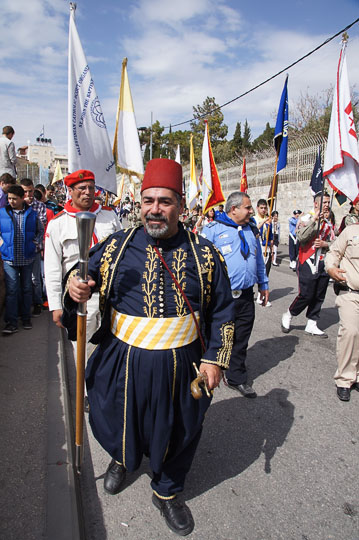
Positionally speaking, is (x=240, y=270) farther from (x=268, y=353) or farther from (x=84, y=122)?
(x=84, y=122)

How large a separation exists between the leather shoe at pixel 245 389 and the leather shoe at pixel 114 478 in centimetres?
169

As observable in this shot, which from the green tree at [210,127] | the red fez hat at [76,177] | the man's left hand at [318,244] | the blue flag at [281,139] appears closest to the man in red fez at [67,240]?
the red fez hat at [76,177]

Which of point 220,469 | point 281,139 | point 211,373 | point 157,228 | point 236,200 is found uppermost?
point 281,139

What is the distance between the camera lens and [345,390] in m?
3.94

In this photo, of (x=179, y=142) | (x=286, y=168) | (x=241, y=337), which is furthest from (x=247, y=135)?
(x=241, y=337)

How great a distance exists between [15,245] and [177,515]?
4.01 m

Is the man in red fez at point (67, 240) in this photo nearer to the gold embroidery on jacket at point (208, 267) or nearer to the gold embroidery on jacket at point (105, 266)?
→ the gold embroidery on jacket at point (105, 266)

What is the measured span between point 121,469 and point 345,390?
2517 millimetres

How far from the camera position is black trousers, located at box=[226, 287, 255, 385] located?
4.00 metres

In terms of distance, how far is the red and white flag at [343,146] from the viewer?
538 centimetres

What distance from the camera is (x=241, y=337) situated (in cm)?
407

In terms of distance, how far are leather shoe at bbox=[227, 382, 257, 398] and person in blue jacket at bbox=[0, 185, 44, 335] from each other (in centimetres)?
308

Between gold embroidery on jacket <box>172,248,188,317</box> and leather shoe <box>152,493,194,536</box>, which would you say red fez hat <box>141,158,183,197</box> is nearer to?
gold embroidery on jacket <box>172,248,188,317</box>

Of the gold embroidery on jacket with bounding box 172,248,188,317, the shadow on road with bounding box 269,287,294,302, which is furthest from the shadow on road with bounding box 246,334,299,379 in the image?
the gold embroidery on jacket with bounding box 172,248,188,317
